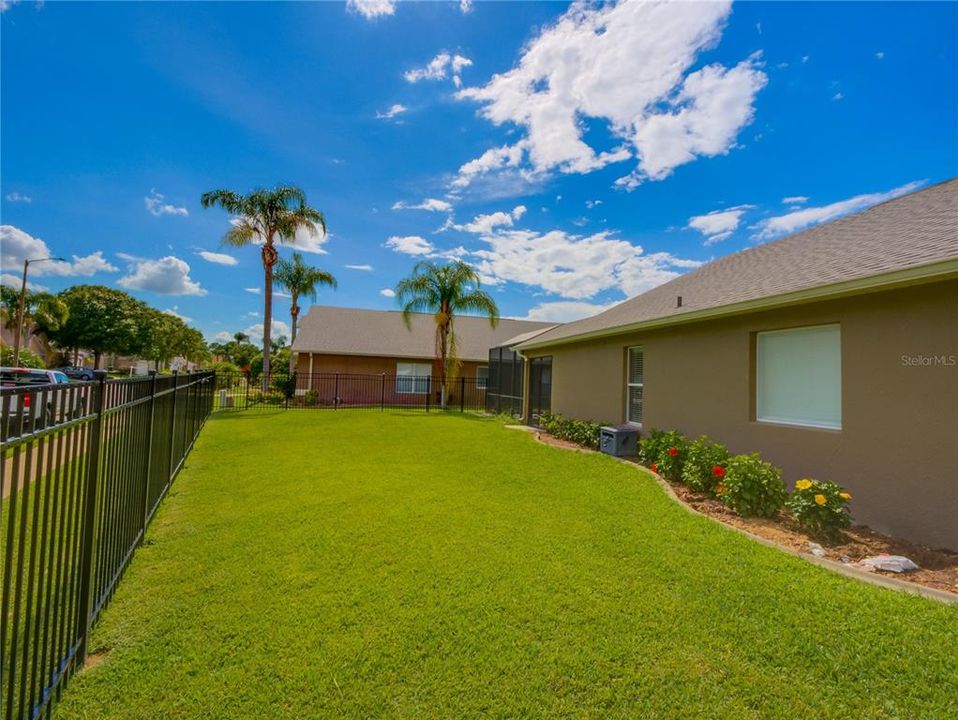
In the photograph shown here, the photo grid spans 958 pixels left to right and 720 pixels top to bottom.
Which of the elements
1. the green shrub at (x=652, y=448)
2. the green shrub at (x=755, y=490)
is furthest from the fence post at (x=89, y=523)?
the green shrub at (x=652, y=448)

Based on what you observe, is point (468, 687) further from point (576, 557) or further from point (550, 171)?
point (550, 171)

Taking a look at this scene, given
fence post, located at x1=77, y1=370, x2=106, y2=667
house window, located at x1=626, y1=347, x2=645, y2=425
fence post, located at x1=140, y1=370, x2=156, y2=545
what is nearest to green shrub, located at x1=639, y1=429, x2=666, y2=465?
house window, located at x1=626, y1=347, x2=645, y2=425

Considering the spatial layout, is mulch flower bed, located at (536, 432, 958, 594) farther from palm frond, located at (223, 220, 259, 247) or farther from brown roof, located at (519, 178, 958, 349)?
palm frond, located at (223, 220, 259, 247)

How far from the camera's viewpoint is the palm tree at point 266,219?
783 inches

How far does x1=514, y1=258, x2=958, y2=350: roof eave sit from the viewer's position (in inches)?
170

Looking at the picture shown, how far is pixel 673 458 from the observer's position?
23.4 ft

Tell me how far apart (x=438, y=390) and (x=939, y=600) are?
69.4 ft

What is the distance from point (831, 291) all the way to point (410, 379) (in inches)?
804

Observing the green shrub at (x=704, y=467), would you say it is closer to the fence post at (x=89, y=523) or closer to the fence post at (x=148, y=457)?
the fence post at (x=89, y=523)

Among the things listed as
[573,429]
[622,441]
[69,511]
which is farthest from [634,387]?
[69,511]

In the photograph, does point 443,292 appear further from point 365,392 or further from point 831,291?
point 831,291

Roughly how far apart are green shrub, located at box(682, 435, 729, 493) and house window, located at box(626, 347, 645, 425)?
3332mm

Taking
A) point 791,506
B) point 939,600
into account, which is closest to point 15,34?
point 791,506

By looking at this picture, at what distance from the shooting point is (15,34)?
7.75 m
